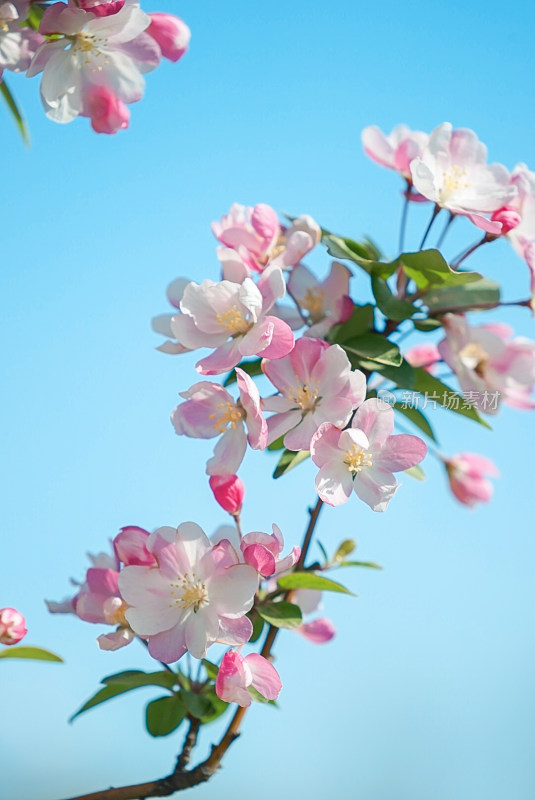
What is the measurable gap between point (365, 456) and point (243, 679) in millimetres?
329

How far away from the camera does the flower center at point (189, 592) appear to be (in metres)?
1.12

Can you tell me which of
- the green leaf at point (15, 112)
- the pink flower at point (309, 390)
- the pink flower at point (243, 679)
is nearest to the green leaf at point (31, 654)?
the pink flower at point (243, 679)

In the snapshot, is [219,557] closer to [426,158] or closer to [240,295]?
[240,295]

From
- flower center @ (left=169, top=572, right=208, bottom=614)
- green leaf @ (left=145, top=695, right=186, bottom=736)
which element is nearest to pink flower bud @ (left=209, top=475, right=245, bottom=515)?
flower center @ (left=169, top=572, right=208, bottom=614)

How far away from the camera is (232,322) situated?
1199 millimetres

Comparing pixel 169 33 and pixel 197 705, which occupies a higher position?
pixel 169 33

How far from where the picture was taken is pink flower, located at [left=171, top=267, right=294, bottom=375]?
1.16 meters

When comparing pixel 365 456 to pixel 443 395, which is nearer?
pixel 365 456

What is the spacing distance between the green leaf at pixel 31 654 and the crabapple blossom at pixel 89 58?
2.80ft

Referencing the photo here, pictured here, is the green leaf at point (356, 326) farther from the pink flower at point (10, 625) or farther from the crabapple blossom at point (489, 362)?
the pink flower at point (10, 625)

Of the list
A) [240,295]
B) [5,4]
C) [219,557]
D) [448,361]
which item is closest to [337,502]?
[219,557]

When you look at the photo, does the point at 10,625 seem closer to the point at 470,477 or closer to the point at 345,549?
the point at 345,549

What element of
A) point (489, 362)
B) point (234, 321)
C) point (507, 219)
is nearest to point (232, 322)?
point (234, 321)

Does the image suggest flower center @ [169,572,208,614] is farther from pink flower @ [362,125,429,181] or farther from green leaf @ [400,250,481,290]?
pink flower @ [362,125,429,181]
